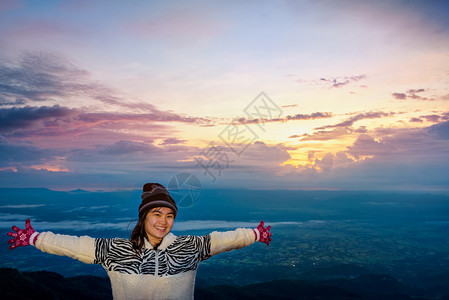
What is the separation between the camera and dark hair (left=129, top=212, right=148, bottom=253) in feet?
13.3

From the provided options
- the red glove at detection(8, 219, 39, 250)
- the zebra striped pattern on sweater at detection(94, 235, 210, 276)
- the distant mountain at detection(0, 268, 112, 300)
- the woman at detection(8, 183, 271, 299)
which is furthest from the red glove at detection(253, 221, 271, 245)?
the distant mountain at detection(0, 268, 112, 300)

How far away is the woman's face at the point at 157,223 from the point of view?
164 inches

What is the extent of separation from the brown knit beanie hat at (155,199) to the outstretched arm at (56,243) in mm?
774

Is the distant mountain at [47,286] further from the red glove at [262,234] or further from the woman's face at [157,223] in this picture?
the red glove at [262,234]

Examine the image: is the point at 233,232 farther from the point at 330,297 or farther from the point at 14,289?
the point at 330,297

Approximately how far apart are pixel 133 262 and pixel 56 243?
3.24 ft

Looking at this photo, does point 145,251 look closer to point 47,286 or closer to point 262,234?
point 262,234

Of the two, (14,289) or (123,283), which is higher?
(123,283)

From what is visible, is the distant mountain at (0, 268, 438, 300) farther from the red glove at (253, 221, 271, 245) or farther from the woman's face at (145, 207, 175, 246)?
the red glove at (253, 221, 271, 245)

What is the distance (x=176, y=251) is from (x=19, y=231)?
2004mm

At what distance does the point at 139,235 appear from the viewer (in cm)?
415

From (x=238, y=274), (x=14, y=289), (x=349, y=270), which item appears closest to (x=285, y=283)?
(x=238, y=274)

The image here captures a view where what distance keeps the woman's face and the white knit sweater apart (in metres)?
0.09

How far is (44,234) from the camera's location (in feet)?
13.2
